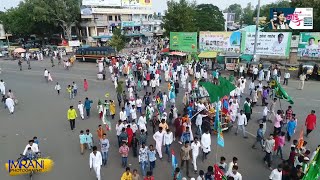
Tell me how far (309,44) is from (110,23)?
4103 cm

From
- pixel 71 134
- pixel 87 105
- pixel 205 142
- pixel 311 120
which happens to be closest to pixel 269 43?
pixel 311 120

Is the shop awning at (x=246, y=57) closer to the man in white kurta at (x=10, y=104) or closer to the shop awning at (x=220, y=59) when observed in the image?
the shop awning at (x=220, y=59)

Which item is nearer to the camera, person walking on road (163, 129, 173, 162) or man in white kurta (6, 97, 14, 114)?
person walking on road (163, 129, 173, 162)

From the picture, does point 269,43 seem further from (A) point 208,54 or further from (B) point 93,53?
(B) point 93,53

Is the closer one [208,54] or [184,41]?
[208,54]

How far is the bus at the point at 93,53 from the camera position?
34.8m

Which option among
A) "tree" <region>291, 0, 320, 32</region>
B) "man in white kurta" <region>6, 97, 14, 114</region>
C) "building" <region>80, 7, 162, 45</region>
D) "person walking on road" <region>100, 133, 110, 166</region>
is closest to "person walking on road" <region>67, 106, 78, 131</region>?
"person walking on road" <region>100, 133, 110, 166</region>

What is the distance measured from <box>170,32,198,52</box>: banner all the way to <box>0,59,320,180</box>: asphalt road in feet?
34.0

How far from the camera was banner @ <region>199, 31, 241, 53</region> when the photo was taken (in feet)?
91.5

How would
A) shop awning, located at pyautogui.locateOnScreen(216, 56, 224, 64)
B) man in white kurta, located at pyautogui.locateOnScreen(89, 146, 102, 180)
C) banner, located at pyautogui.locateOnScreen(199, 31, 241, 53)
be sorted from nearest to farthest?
man in white kurta, located at pyautogui.locateOnScreen(89, 146, 102, 180), banner, located at pyautogui.locateOnScreen(199, 31, 241, 53), shop awning, located at pyautogui.locateOnScreen(216, 56, 224, 64)

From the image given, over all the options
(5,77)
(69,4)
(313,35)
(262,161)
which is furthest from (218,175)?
(69,4)

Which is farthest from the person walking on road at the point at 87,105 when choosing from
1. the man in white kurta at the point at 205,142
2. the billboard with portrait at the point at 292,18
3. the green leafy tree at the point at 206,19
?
the green leafy tree at the point at 206,19

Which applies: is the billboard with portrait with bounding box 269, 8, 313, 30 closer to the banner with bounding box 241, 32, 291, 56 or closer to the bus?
the banner with bounding box 241, 32, 291, 56

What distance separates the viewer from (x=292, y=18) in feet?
86.5
